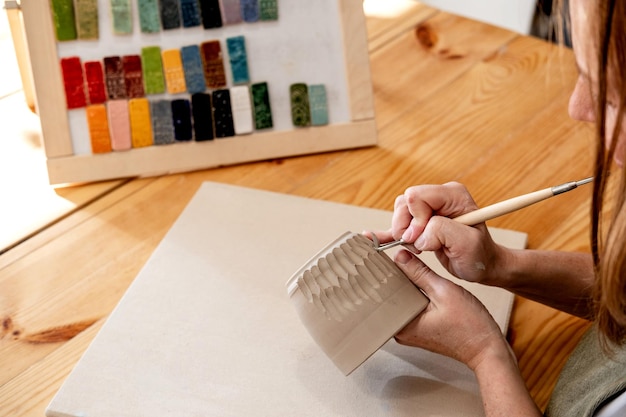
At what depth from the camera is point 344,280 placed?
75cm

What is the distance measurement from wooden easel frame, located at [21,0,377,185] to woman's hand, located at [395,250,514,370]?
36 cm

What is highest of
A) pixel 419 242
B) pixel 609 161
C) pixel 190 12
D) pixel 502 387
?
pixel 190 12

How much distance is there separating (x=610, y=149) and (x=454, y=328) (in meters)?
0.25

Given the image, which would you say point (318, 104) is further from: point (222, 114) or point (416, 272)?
point (416, 272)

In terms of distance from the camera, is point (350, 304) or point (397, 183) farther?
point (397, 183)

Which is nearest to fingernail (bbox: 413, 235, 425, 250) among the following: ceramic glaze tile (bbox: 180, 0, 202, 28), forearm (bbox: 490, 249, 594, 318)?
forearm (bbox: 490, 249, 594, 318)

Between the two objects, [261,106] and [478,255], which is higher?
[261,106]

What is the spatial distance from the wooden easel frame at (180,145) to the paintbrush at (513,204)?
13.1 inches

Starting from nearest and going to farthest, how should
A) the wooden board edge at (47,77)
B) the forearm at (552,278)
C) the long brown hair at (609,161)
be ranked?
1. the long brown hair at (609,161)
2. the forearm at (552,278)
3. the wooden board edge at (47,77)

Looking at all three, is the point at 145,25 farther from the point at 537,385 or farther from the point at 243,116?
the point at 537,385

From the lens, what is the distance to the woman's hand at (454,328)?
2.45 feet

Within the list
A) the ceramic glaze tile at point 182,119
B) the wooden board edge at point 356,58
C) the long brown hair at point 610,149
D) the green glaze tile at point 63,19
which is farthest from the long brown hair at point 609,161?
the green glaze tile at point 63,19

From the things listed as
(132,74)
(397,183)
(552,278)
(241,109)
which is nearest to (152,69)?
(132,74)

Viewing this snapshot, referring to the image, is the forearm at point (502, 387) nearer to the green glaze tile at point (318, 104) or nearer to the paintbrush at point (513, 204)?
the paintbrush at point (513, 204)
